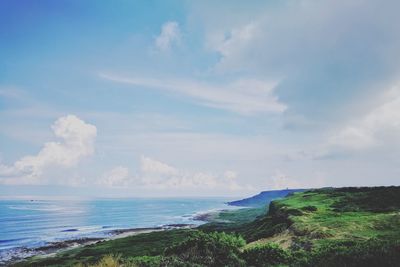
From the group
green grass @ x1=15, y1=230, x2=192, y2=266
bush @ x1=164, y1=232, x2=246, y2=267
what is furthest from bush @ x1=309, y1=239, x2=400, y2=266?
green grass @ x1=15, y1=230, x2=192, y2=266

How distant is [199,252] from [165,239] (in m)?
54.7

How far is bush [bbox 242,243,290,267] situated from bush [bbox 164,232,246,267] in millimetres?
674

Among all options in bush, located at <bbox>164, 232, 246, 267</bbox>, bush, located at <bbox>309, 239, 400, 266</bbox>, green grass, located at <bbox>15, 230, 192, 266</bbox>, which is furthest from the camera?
green grass, located at <bbox>15, 230, 192, 266</bbox>

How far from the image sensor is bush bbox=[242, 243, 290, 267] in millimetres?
21281

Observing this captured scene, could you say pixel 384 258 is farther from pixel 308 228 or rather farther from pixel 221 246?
pixel 308 228

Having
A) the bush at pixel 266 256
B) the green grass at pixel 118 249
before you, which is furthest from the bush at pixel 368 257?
the green grass at pixel 118 249

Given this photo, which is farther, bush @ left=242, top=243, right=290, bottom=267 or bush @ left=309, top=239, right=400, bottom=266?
bush @ left=242, top=243, right=290, bottom=267

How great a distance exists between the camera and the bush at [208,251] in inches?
836

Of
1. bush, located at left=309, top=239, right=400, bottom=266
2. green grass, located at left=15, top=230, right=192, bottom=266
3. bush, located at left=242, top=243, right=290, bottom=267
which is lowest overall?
green grass, located at left=15, top=230, right=192, bottom=266

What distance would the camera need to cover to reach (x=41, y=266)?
51.1 meters

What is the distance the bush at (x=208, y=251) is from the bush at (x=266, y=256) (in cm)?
67

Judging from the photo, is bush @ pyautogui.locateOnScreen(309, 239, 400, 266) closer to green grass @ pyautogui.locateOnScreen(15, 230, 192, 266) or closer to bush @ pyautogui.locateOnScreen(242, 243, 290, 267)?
bush @ pyautogui.locateOnScreen(242, 243, 290, 267)

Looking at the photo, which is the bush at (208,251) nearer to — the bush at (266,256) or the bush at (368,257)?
the bush at (266,256)

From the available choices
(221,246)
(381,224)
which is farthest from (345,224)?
(221,246)
